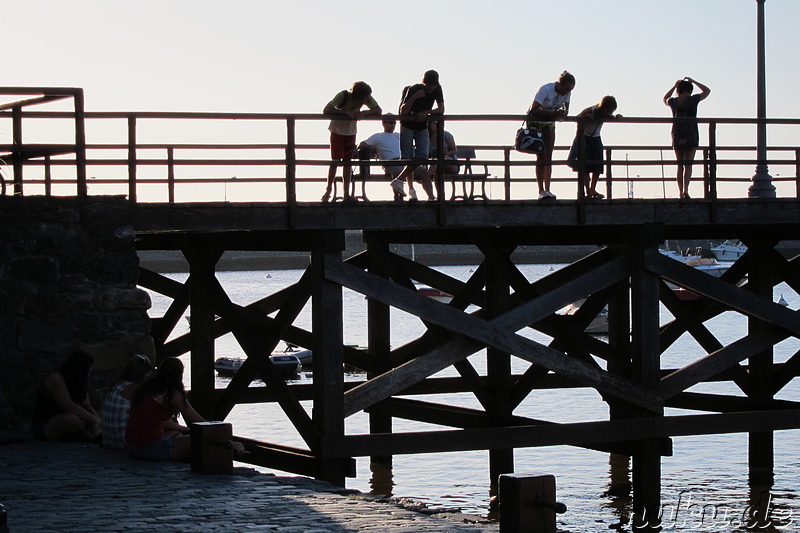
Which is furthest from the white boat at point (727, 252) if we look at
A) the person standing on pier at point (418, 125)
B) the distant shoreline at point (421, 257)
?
the person standing on pier at point (418, 125)

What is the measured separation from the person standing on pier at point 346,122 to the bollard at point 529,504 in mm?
6587

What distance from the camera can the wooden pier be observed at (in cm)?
1395

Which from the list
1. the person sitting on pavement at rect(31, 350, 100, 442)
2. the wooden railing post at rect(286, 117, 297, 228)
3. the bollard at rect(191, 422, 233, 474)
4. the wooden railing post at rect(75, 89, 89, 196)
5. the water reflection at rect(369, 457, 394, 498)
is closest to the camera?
the bollard at rect(191, 422, 233, 474)

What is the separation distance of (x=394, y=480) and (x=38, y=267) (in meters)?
9.16

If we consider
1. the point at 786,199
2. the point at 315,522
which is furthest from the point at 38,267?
the point at 786,199

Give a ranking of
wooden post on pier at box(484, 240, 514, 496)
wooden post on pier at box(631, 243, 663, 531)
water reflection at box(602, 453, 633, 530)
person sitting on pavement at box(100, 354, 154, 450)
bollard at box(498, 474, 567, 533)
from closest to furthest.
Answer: bollard at box(498, 474, 567, 533) → person sitting on pavement at box(100, 354, 154, 450) → wooden post on pier at box(631, 243, 663, 531) → wooden post on pier at box(484, 240, 514, 496) → water reflection at box(602, 453, 633, 530)

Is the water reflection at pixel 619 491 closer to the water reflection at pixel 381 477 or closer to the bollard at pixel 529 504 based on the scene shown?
the water reflection at pixel 381 477

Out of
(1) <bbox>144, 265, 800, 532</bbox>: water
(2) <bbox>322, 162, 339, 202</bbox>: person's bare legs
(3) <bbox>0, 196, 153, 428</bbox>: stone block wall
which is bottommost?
(1) <bbox>144, 265, 800, 532</bbox>: water

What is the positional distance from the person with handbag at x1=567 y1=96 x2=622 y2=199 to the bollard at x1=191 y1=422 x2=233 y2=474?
622 cm

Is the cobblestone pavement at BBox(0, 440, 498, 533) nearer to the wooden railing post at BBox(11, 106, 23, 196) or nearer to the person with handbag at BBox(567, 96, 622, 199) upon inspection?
the wooden railing post at BBox(11, 106, 23, 196)

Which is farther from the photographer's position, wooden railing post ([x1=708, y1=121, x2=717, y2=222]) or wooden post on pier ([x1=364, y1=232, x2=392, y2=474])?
wooden post on pier ([x1=364, y1=232, x2=392, y2=474])

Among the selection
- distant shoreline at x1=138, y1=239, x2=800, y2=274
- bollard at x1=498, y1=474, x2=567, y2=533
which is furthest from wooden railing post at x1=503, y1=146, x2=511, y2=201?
distant shoreline at x1=138, y1=239, x2=800, y2=274

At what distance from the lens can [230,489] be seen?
10.3 meters

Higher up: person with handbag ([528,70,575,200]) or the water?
person with handbag ([528,70,575,200])
